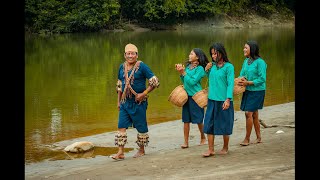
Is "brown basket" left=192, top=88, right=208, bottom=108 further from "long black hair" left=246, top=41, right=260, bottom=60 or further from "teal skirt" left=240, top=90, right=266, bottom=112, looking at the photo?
"long black hair" left=246, top=41, right=260, bottom=60

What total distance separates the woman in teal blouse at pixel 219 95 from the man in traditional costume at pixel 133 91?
0.79 m

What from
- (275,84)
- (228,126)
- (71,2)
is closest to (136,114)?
(228,126)

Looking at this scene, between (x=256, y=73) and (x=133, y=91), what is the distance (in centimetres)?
167

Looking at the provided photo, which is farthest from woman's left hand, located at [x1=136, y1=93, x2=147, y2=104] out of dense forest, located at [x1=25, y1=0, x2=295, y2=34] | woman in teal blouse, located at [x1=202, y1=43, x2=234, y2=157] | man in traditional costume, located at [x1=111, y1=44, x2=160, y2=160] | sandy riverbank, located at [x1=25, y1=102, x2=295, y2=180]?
dense forest, located at [x1=25, y1=0, x2=295, y2=34]

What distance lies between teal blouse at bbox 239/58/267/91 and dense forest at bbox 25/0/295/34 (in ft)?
139

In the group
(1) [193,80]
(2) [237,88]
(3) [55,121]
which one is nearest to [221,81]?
(2) [237,88]

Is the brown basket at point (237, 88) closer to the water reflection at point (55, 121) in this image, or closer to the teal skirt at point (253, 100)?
the teal skirt at point (253, 100)

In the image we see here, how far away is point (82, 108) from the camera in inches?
568

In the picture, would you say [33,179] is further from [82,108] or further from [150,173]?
[82,108]

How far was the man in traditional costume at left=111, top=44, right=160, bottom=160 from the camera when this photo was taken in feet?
25.3

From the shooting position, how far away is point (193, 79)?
26.6ft

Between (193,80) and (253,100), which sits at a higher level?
(193,80)

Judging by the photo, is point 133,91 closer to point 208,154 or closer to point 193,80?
point 193,80
